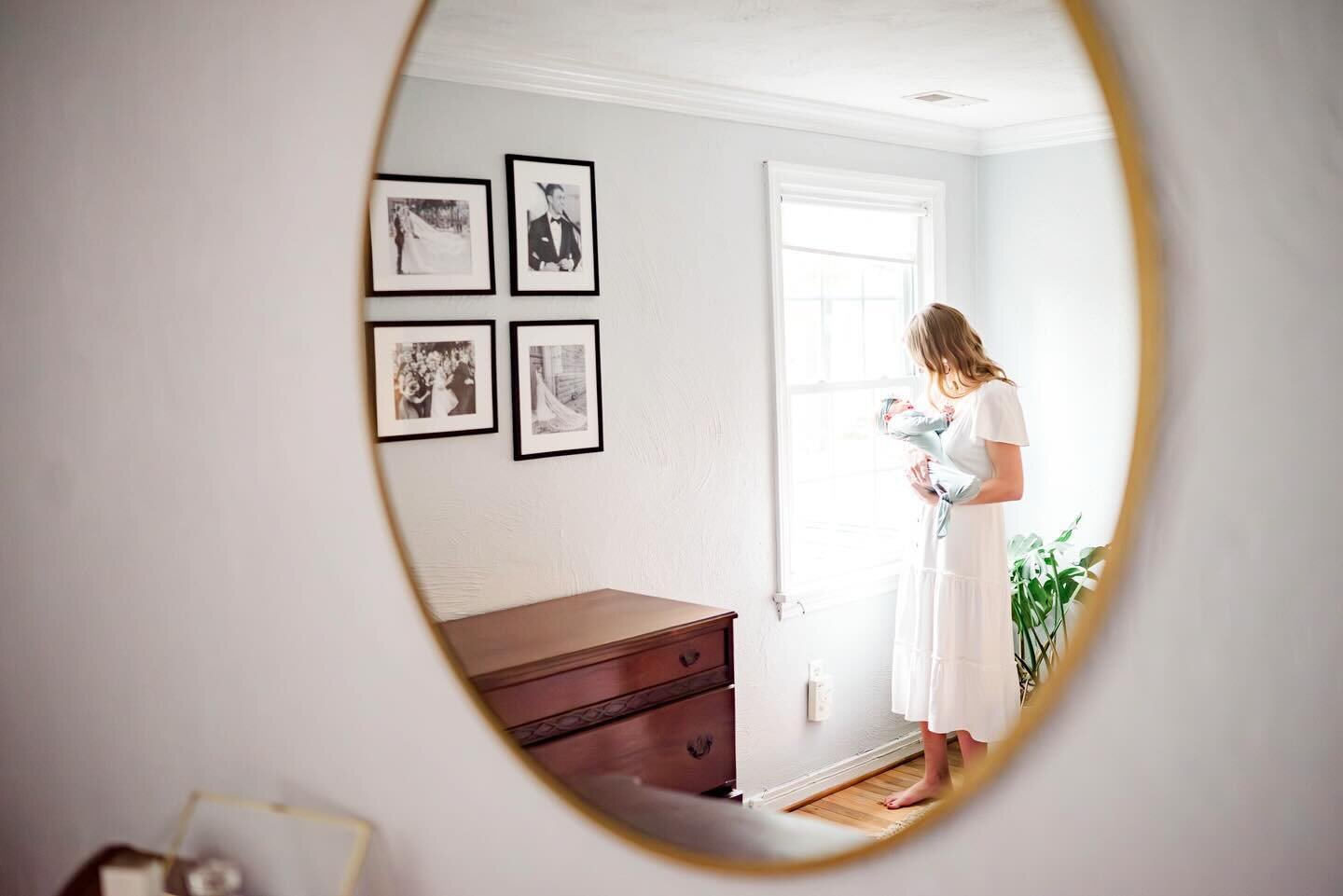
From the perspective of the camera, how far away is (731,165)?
770 millimetres

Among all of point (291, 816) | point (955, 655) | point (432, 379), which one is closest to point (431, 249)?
point (432, 379)

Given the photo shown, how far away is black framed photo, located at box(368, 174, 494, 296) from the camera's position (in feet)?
3.00

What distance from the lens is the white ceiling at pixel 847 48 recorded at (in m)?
0.64

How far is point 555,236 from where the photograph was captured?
890mm

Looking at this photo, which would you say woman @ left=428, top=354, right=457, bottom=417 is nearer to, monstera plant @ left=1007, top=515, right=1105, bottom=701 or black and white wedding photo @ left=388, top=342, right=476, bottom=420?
black and white wedding photo @ left=388, top=342, right=476, bottom=420

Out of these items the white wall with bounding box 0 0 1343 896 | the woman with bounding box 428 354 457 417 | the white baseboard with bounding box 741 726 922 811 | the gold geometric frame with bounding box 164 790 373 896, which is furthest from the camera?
the gold geometric frame with bounding box 164 790 373 896

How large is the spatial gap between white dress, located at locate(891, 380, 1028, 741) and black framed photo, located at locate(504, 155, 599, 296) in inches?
14.8

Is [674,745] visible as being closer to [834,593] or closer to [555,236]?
[834,593]

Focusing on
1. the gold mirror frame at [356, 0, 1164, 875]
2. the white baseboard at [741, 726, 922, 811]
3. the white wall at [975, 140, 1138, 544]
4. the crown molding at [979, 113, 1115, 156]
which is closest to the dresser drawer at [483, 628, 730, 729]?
the white baseboard at [741, 726, 922, 811]

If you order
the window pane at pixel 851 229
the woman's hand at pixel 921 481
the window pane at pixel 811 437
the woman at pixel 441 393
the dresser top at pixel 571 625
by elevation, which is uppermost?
the window pane at pixel 851 229

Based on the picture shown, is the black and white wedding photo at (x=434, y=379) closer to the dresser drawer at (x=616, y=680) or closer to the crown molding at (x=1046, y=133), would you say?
the dresser drawer at (x=616, y=680)

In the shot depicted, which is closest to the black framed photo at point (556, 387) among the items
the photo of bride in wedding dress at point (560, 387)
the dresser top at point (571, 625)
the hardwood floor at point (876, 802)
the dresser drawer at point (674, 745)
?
the photo of bride in wedding dress at point (560, 387)

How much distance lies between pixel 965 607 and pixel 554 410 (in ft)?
1.38

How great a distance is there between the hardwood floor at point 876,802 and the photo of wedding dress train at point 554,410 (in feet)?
1.26
